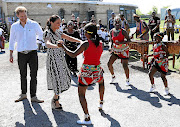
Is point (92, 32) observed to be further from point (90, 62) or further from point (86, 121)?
point (86, 121)

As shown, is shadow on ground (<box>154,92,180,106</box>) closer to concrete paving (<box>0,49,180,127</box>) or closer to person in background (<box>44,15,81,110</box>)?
concrete paving (<box>0,49,180,127</box>)

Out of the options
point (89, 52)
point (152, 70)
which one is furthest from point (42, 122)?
point (152, 70)

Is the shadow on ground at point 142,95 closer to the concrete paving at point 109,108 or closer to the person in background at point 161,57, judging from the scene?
the concrete paving at point 109,108

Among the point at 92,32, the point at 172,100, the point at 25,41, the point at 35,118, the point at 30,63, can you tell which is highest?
the point at 92,32

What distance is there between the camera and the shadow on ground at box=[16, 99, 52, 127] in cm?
401

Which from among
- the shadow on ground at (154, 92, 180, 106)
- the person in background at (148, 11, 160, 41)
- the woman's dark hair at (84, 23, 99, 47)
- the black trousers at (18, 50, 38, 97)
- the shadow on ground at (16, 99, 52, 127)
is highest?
the person in background at (148, 11, 160, 41)

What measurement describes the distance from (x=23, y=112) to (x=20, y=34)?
1732mm

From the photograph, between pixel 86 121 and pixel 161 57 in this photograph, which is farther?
pixel 161 57

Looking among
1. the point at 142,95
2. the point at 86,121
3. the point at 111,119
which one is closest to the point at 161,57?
the point at 142,95

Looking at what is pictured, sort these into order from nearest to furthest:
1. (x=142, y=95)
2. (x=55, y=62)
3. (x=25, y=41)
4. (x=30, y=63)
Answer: (x=55, y=62), (x=25, y=41), (x=30, y=63), (x=142, y=95)

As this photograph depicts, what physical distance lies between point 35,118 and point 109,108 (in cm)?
154

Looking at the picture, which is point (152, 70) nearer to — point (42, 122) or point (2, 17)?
point (42, 122)

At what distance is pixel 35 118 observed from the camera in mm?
Answer: 4262

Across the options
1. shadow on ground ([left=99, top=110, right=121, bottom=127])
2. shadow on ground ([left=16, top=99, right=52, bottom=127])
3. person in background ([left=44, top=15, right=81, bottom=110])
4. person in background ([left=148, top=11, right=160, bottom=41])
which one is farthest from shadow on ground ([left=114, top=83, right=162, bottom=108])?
person in background ([left=148, top=11, right=160, bottom=41])
